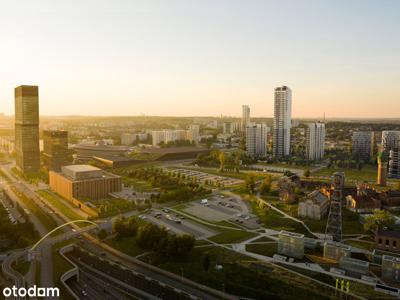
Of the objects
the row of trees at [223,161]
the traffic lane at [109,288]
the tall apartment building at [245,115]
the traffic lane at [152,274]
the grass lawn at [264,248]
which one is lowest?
the traffic lane at [109,288]

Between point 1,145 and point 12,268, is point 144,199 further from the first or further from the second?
point 1,145

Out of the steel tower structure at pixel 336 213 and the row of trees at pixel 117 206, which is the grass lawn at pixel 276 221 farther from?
the row of trees at pixel 117 206

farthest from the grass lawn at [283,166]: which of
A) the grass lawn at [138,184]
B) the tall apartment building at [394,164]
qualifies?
the grass lawn at [138,184]

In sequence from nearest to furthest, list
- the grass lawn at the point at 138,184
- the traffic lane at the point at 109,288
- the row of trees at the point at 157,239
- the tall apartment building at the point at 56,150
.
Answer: the traffic lane at the point at 109,288 → the row of trees at the point at 157,239 → the grass lawn at the point at 138,184 → the tall apartment building at the point at 56,150

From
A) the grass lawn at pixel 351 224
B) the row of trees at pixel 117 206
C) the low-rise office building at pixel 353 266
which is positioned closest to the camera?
the low-rise office building at pixel 353 266

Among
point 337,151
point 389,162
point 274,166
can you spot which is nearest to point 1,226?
point 274,166

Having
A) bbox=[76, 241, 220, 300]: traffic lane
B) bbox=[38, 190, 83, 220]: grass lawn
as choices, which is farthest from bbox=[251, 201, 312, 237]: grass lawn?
bbox=[38, 190, 83, 220]: grass lawn
